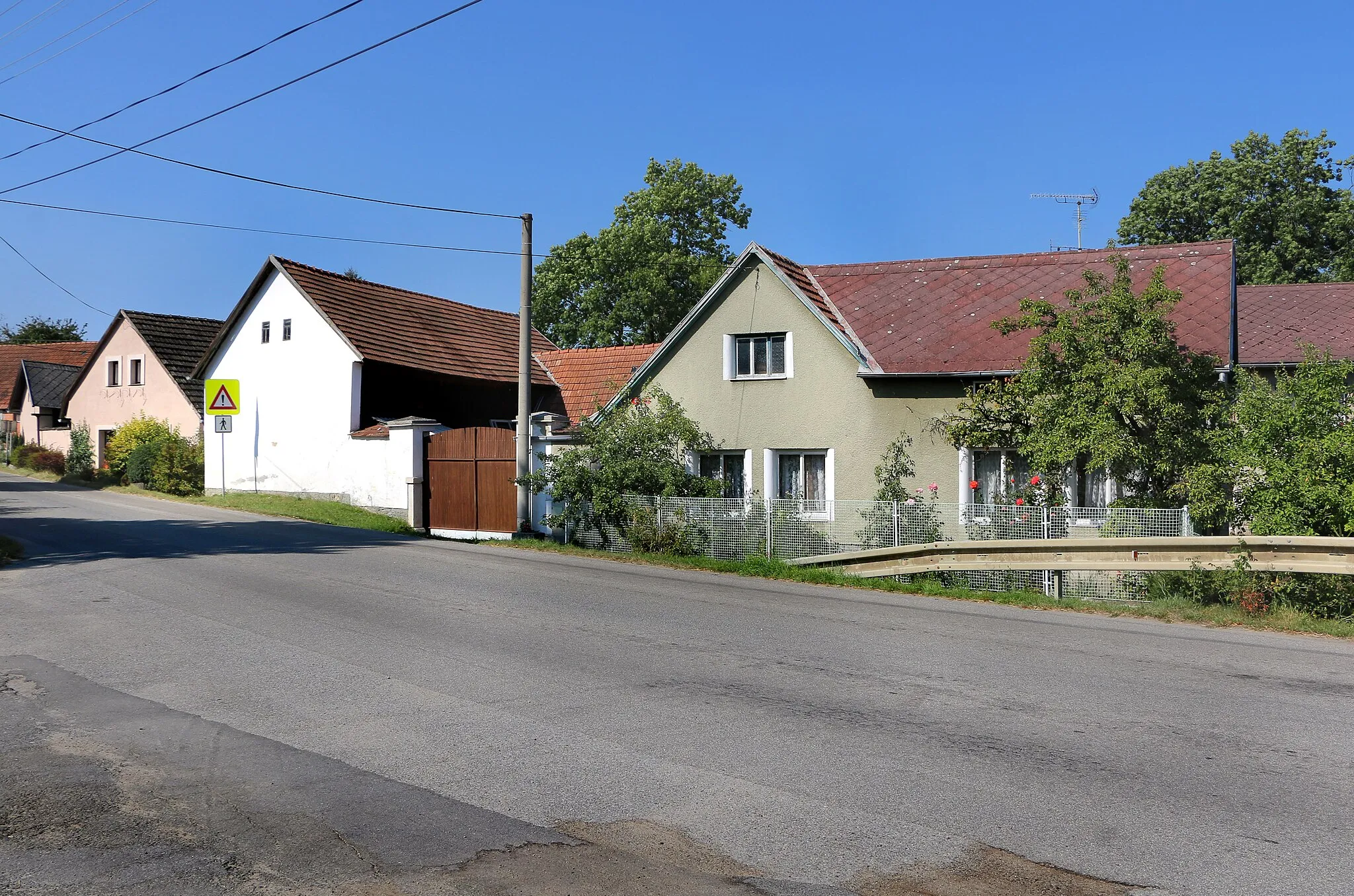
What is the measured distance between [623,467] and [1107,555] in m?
8.35

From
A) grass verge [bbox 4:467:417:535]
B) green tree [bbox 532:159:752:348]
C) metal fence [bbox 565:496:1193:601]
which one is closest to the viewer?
metal fence [bbox 565:496:1193:601]

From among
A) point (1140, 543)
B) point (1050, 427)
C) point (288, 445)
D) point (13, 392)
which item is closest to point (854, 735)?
point (1140, 543)

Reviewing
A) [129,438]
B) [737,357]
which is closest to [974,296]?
[737,357]

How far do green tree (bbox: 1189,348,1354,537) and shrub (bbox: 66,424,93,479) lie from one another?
1475 inches

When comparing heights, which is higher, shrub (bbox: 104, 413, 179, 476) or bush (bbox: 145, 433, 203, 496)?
shrub (bbox: 104, 413, 179, 476)

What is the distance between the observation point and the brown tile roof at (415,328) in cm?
3059

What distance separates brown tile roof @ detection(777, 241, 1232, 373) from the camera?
18.8 meters

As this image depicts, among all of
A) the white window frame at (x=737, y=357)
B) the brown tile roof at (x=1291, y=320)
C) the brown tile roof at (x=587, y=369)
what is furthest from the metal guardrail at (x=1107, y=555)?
the brown tile roof at (x=587, y=369)

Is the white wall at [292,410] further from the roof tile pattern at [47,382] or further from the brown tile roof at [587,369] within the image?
the roof tile pattern at [47,382]

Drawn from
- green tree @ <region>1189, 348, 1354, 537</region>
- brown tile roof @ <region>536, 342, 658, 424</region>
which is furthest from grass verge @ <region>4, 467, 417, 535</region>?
green tree @ <region>1189, 348, 1354, 537</region>

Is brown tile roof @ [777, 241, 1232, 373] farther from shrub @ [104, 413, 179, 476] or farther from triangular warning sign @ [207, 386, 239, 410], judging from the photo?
shrub @ [104, 413, 179, 476]

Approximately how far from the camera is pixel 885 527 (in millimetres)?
16453

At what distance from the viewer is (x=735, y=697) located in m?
8.15

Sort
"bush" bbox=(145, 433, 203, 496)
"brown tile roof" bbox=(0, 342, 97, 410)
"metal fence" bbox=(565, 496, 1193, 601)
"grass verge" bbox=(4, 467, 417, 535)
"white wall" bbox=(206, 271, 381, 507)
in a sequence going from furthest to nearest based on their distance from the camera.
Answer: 1. "brown tile roof" bbox=(0, 342, 97, 410)
2. "bush" bbox=(145, 433, 203, 496)
3. "white wall" bbox=(206, 271, 381, 507)
4. "grass verge" bbox=(4, 467, 417, 535)
5. "metal fence" bbox=(565, 496, 1193, 601)
